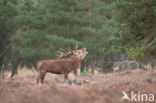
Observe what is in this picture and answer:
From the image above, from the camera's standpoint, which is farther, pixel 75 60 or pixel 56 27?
pixel 56 27

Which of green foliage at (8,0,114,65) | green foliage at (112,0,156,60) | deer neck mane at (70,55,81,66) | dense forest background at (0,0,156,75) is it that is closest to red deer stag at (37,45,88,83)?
deer neck mane at (70,55,81,66)

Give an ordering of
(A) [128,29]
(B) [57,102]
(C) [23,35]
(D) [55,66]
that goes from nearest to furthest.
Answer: (B) [57,102] < (A) [128,29] < (D) [55,66] < (C) [23,35]

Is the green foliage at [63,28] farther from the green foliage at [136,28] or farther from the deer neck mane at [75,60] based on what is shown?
the green foliage at [136,28]

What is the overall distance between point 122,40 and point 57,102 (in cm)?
611

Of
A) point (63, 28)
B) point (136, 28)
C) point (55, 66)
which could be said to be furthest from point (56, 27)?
point (136, 28)

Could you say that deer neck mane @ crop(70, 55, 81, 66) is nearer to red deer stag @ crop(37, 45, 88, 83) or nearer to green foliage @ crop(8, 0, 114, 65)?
red deer stag @ crop(37, 45, 88, 83)

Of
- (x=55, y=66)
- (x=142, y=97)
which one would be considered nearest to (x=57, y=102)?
(x=142, y=97)

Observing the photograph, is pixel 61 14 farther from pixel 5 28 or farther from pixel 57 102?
pixel 57 102

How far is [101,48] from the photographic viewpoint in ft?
69.2

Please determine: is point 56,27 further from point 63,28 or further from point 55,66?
point 55,66

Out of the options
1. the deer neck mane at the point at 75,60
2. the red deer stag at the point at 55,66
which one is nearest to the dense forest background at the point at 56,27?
the deer neck mane at the point at 75,60

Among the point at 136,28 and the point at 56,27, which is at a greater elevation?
the point at 136,28

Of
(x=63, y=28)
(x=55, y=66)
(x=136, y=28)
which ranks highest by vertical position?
(x=136, y=28)

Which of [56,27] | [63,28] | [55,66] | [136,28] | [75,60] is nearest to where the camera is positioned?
[136,28]
